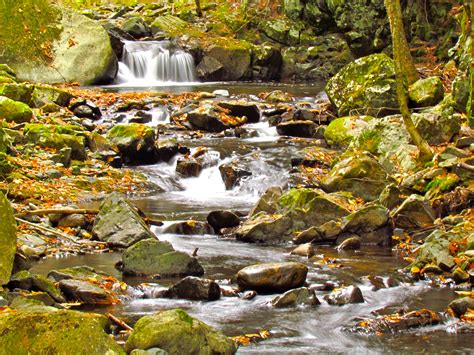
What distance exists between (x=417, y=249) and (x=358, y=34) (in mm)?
19851

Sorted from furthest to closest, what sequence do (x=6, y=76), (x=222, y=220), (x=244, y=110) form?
(x=6, y=76), (x=244, y=110), (x=222, y=220)

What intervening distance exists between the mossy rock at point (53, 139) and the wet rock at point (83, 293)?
22.6 ft

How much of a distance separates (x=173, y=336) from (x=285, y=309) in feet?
6.35

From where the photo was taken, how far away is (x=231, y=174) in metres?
13.4

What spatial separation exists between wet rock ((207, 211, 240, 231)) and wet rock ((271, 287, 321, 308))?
3302 millimetres

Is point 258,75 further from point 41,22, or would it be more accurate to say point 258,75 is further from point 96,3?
point 41,22

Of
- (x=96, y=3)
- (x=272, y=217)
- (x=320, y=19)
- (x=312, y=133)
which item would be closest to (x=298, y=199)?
(x=272, y=217)

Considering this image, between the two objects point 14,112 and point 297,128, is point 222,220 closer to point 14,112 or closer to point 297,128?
point 14,112

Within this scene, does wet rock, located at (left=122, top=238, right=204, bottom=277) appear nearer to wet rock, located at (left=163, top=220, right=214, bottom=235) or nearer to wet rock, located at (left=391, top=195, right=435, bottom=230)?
wet rock, located at (left=163, top=220, right=214, bottom=235)

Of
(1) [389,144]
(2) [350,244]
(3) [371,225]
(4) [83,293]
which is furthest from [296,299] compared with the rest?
(1) [389,144]

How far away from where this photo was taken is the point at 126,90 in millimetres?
22219

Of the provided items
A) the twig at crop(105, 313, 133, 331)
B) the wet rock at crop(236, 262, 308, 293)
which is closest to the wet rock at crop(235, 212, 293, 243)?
the wet rock at crop(236, 262, 308, 293)

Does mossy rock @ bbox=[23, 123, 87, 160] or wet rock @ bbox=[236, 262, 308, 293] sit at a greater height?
Answer: mossy rock @ bbox=[23, 123, 87, 160]

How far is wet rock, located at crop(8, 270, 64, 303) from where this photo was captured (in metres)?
6.21
